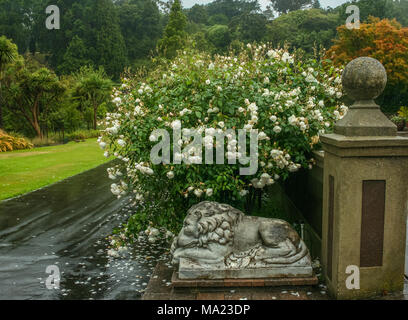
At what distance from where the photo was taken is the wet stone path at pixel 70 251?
4.38 metres

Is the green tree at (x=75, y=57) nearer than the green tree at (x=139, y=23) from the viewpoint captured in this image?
Yes

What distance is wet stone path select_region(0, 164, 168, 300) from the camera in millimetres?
4375

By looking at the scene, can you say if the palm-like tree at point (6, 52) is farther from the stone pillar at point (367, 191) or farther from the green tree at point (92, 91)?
the stone pillar at point (367, 191)

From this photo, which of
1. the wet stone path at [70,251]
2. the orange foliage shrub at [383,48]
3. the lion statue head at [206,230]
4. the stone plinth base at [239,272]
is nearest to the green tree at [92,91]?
the orange foliage shrub at [383,48]

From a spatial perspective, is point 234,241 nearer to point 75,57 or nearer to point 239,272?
point 239,272

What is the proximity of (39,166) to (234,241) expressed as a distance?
42.0 feet

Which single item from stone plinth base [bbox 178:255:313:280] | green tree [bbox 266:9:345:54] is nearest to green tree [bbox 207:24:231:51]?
green tree [bbox 266:9:345:54]

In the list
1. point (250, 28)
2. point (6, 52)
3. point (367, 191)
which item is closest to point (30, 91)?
point (6, 52)

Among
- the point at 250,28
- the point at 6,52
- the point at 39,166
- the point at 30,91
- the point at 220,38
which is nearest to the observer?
the point at 39,166

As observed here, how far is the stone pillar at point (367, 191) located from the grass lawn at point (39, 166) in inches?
344

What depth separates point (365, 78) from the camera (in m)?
3.58
